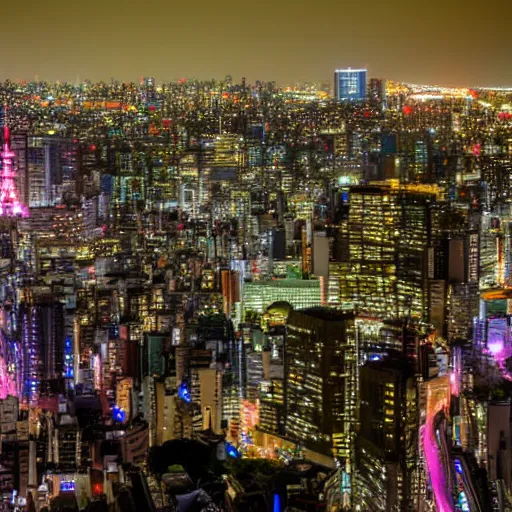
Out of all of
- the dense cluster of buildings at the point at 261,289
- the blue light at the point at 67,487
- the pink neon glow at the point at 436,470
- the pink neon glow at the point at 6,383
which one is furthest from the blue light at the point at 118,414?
the pink neon glow at the point at 436,470

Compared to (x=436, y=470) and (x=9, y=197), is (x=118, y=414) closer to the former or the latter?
(x=436, y=470)

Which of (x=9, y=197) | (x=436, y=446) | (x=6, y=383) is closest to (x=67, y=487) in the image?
(x=436, y=446)

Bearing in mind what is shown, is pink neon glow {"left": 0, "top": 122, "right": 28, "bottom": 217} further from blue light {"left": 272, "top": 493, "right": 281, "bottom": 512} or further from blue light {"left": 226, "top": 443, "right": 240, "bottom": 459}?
blue light {"left": 272, "top": 493, "right": 281, "bottom": 512}

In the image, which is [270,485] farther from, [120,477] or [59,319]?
[59,319]

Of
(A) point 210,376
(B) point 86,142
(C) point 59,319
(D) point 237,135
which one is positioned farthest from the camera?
(D) point 237,135

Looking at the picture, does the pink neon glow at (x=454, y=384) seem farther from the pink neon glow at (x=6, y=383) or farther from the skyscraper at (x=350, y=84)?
the pink neon glow at (x=6, y=383)

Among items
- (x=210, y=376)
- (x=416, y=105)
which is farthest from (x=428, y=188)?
(x=210, y=376)
